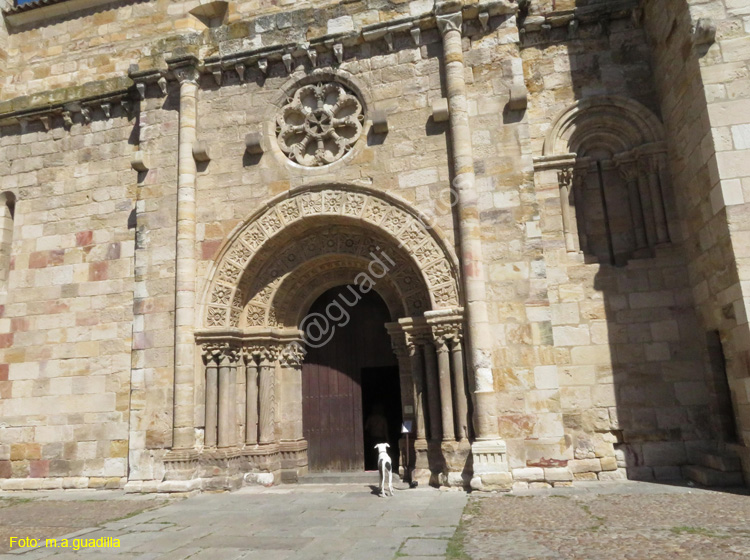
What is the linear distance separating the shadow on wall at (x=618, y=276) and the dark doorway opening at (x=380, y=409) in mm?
2446

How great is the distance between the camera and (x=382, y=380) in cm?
881

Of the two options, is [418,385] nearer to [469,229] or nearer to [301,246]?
[469,229]

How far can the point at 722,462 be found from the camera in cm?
655

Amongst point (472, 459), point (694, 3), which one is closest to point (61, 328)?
point (472, 459)

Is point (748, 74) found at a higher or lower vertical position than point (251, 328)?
higher

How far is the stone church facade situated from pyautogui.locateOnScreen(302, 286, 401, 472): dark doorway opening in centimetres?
3

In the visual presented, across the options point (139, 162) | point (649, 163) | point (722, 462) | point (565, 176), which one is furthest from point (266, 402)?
point (649, 163)

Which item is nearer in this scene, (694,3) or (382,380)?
(694,3)

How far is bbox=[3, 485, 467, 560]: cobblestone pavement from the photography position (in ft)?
14.6

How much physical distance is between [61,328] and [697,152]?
30.2 ft

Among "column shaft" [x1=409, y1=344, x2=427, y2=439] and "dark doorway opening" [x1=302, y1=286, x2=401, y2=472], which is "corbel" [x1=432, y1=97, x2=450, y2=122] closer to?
"dark doorway opening" [x1=302, y1=286, x2=401, y2=472]

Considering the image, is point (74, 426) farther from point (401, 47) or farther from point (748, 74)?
point (748, 74)

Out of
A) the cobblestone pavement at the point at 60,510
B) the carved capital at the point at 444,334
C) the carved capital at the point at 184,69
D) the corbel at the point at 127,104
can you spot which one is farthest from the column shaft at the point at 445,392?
the corbel at the point at 127,104

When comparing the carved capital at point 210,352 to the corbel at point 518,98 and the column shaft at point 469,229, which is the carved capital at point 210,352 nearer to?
the column shaft at point 469,229
